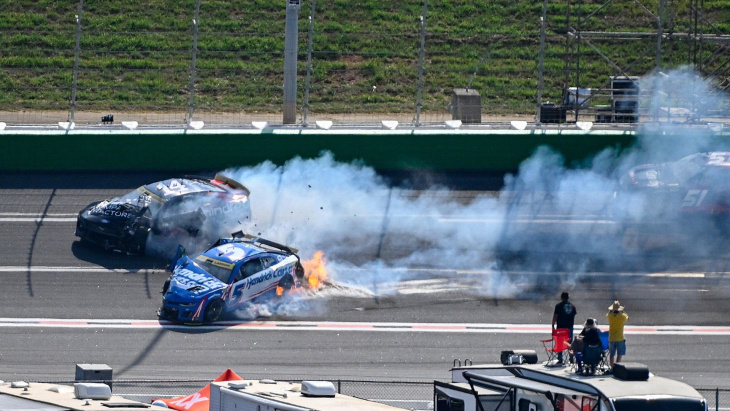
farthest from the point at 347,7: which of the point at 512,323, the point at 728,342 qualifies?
the point at 728,342

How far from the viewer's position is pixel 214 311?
1748 cm

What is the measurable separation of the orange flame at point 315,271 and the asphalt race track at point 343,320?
0.74 ft

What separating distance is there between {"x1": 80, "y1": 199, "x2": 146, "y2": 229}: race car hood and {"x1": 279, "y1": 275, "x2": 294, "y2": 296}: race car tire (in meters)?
3.04

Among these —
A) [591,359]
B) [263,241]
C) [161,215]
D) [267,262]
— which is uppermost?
[161,215]

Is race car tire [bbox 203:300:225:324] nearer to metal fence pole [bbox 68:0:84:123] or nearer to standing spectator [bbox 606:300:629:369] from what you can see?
standing spectator [bbox 606:300:629:369]

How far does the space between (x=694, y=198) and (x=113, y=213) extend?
10.5 m

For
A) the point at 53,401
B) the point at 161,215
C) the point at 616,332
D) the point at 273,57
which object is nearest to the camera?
the point at 53,401

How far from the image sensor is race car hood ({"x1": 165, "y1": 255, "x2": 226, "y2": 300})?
17.4 metres

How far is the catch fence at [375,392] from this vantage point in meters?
14.6

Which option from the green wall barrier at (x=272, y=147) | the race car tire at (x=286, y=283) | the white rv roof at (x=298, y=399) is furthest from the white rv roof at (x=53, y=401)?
the green wall barrier at (x=272, y=147)

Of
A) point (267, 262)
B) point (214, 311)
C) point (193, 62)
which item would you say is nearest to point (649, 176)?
point (267, 262)

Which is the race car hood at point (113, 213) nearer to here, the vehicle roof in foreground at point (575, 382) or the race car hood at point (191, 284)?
the race car hood at point (191, 284)

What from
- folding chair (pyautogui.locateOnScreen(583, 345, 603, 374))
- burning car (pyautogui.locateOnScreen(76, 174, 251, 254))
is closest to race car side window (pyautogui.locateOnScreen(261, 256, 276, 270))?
burning car (pyautogui.locateOnScreen(76, 174, 251, 254))

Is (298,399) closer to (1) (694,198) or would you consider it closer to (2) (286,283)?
(2) (286,283)
